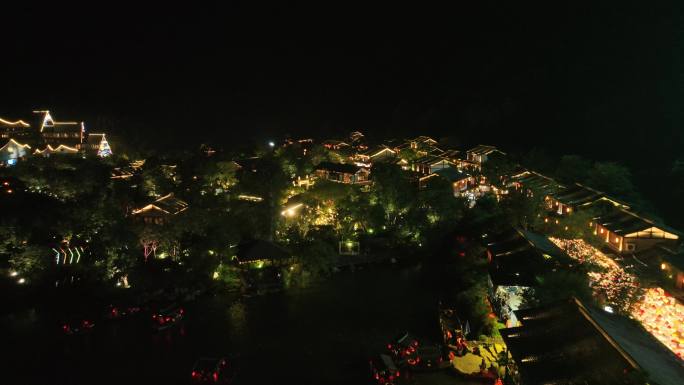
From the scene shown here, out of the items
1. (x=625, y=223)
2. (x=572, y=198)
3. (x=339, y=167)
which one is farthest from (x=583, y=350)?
(x=339, y=167)

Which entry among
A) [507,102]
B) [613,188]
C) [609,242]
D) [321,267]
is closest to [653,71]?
[507,102]

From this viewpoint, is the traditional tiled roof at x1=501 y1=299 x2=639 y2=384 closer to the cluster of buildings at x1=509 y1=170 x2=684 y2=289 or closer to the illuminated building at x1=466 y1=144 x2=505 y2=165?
the cluster of buildings at x1=509 y1=170 x2=684 y2=289

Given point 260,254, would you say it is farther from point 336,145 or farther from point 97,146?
point 336,145

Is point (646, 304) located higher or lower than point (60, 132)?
lower

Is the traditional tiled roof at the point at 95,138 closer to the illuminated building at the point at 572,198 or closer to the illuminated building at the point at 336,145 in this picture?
the illuminated building at the point at 336,145

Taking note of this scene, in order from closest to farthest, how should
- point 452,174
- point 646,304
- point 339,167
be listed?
1. point 646,304
2. point 452,174
3. point 339,167

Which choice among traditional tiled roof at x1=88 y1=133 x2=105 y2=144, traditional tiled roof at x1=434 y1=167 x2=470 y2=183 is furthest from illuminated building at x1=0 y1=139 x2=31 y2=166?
traditional tiled roof at x1=434 y1=167 x2=470 y2=183

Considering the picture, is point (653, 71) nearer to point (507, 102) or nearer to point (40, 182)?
point (507, 102)
